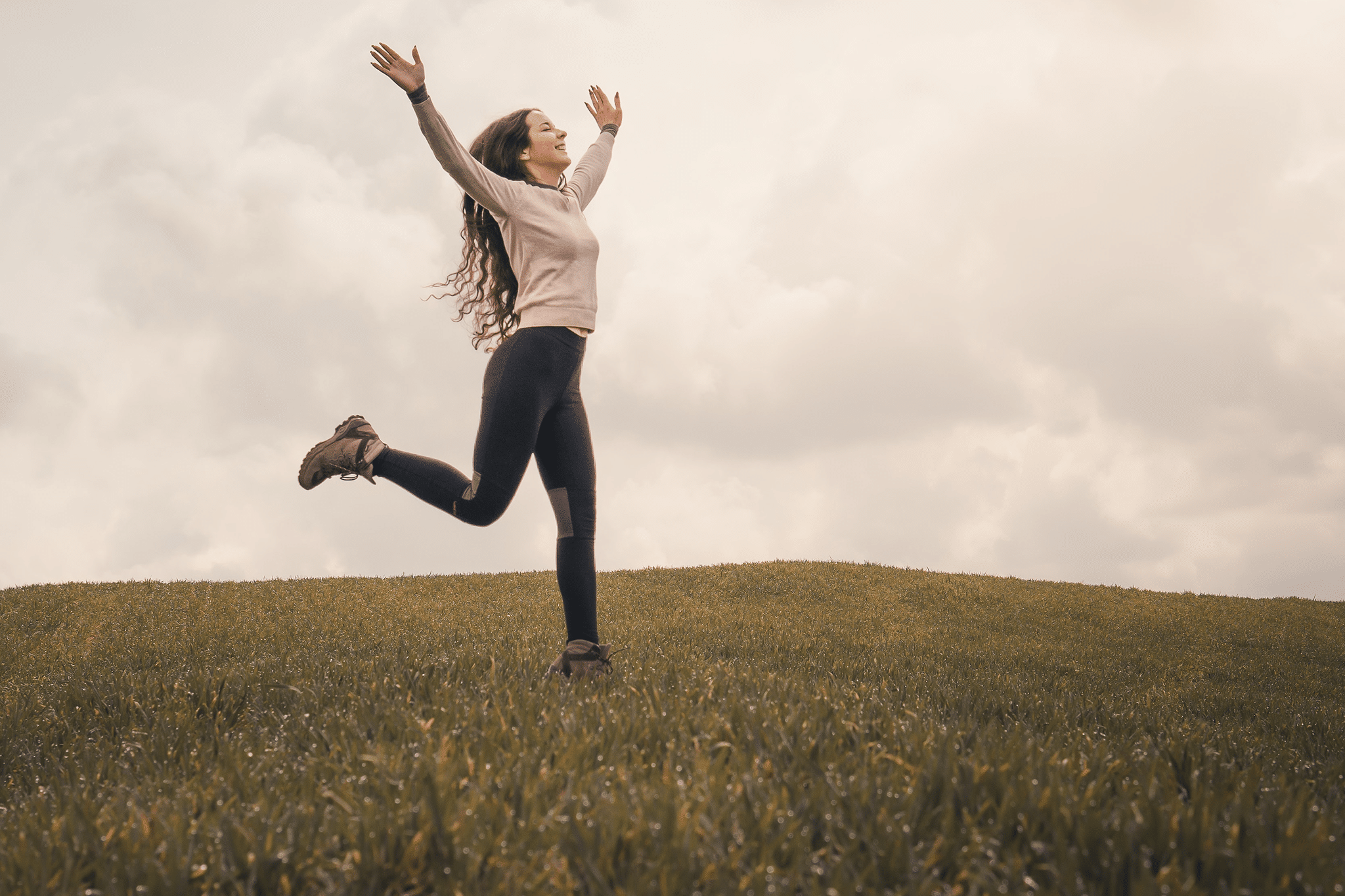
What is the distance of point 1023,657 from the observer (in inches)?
364

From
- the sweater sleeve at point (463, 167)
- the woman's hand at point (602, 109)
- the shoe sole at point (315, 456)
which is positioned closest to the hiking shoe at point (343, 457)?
the shoe sole at point (315, 456)

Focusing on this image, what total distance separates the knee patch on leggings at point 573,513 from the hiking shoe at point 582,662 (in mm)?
617

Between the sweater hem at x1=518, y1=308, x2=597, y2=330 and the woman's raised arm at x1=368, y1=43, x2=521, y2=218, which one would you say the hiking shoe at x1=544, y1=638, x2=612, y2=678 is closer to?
the sweater hem at x1=518, y1=308, x2=597, y2=330

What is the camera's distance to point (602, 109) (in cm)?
586

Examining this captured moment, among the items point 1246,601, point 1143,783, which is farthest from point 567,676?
point 1246,601

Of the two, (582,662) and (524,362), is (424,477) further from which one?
(582,662)

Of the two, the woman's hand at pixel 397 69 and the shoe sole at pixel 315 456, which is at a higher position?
the woman's hand at pixel 397 69

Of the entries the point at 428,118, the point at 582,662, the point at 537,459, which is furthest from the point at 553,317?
the point at 582,662

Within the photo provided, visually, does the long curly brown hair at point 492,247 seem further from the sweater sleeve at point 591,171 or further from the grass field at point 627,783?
the grass field at point 627,783

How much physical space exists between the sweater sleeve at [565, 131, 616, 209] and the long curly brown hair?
41 cm

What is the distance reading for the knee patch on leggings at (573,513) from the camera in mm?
4469

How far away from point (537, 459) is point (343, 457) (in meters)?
1.07

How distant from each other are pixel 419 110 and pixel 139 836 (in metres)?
3.24

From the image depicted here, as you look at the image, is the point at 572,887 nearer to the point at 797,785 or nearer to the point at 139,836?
the point at 797,785
